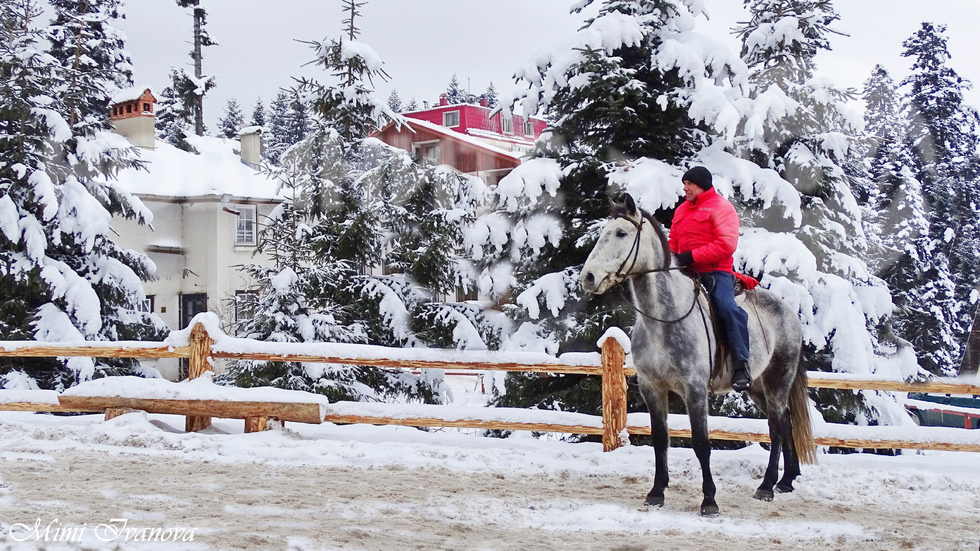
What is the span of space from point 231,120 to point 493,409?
69.9 m

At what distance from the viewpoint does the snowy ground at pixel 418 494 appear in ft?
16.2

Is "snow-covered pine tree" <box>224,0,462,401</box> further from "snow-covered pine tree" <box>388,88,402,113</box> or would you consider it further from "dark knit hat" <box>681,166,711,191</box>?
"snow-covered pine tree" <box>388,88,402,113</box>

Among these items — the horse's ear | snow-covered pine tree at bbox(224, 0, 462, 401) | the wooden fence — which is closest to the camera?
the horse's ear

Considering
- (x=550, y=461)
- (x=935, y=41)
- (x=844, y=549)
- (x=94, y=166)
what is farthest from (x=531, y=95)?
(x=935, y=41)

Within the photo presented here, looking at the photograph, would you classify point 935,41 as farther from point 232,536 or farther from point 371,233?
point 232,536

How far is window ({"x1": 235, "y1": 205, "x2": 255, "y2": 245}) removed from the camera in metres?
29.3

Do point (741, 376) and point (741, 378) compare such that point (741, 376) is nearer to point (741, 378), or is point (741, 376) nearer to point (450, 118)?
point (741, 378)

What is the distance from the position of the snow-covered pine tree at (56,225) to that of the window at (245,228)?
1212 centimetres

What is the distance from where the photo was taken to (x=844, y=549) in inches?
200

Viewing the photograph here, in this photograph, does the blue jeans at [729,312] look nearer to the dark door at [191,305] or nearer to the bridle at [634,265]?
the bridle at [634,265]

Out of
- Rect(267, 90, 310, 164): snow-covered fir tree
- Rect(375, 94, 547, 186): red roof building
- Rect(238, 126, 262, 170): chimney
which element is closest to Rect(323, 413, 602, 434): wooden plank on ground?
Rect(375, 94, 547, 186): red roof building

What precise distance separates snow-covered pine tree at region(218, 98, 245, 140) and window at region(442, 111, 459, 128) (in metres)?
31.9

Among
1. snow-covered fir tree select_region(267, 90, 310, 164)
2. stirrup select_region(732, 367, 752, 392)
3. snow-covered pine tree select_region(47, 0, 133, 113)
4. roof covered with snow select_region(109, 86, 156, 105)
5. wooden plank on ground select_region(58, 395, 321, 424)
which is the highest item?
snow-covered fir tree select_region(267, 90, 310, 164)

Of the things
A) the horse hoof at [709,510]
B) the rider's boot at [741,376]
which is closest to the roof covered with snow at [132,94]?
the rider's boot at [741,376]
